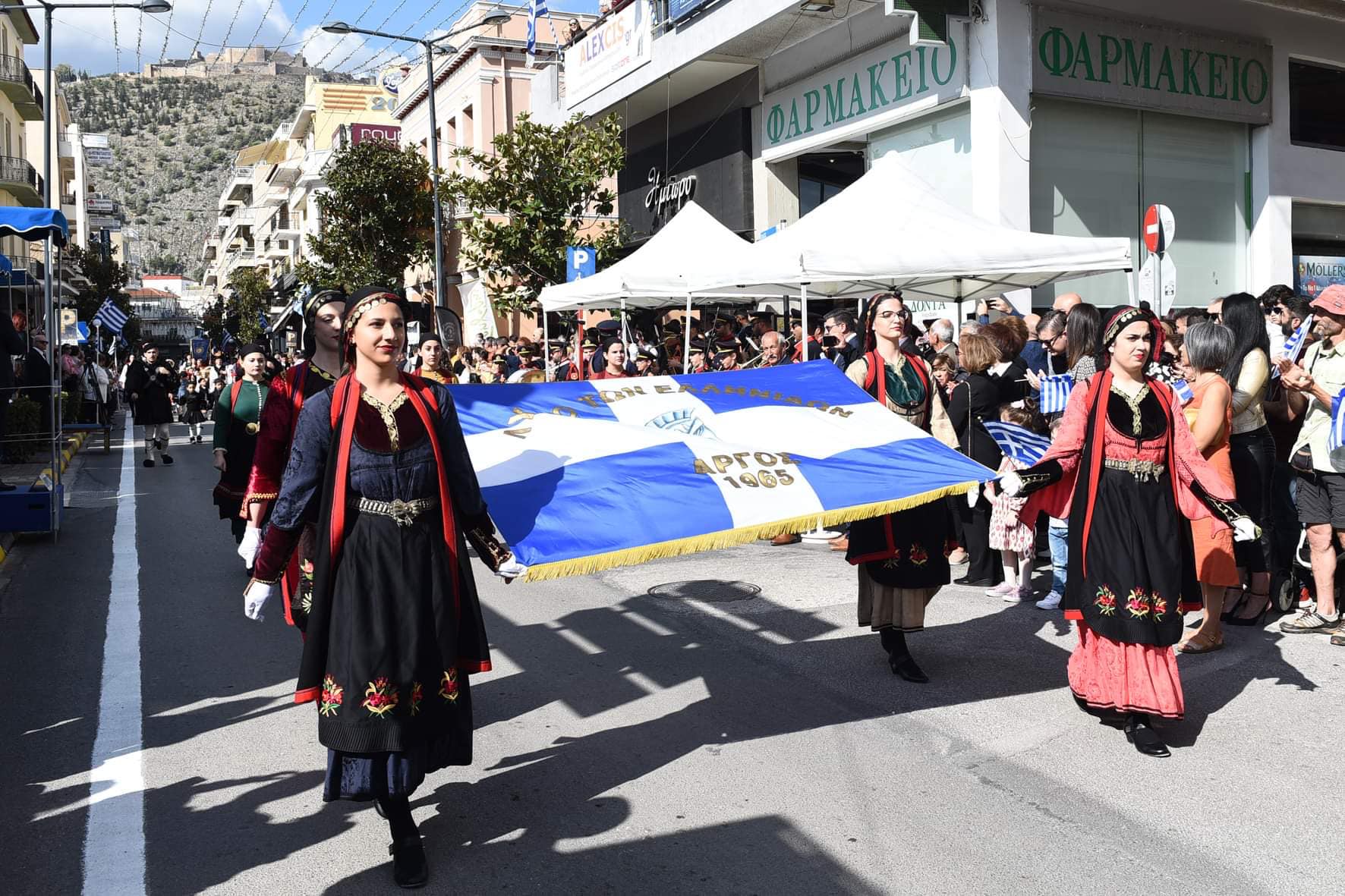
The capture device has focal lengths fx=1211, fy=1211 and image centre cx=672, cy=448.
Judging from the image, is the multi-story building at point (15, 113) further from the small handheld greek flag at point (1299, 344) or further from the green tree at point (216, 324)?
the small handheld greek flag at point (1299, 344)

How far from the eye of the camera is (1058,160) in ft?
53.0

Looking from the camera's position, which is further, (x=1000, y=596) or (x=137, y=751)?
(x=1000, y=596)

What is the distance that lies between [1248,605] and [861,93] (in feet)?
40.7

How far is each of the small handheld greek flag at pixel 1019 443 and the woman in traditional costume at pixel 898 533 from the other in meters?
0.42

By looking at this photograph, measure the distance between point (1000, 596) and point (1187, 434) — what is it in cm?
312

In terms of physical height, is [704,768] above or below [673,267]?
below

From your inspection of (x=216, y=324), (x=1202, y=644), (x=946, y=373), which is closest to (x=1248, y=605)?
(x=1202, y=644)

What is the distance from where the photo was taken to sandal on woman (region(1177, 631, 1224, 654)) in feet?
22.4

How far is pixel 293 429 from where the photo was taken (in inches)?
212

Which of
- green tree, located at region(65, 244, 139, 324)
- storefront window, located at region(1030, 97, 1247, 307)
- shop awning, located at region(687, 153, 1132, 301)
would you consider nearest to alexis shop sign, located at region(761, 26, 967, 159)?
storefront window, located at region(1030, 97, 1247, 307)

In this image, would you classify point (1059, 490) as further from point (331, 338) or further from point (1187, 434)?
point (331, 338)

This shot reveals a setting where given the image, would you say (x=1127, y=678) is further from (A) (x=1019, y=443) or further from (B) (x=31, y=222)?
(B) (x=31, y=222)

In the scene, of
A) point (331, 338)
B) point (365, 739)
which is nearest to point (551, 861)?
point (365, 739)

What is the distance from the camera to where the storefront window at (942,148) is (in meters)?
16.2
